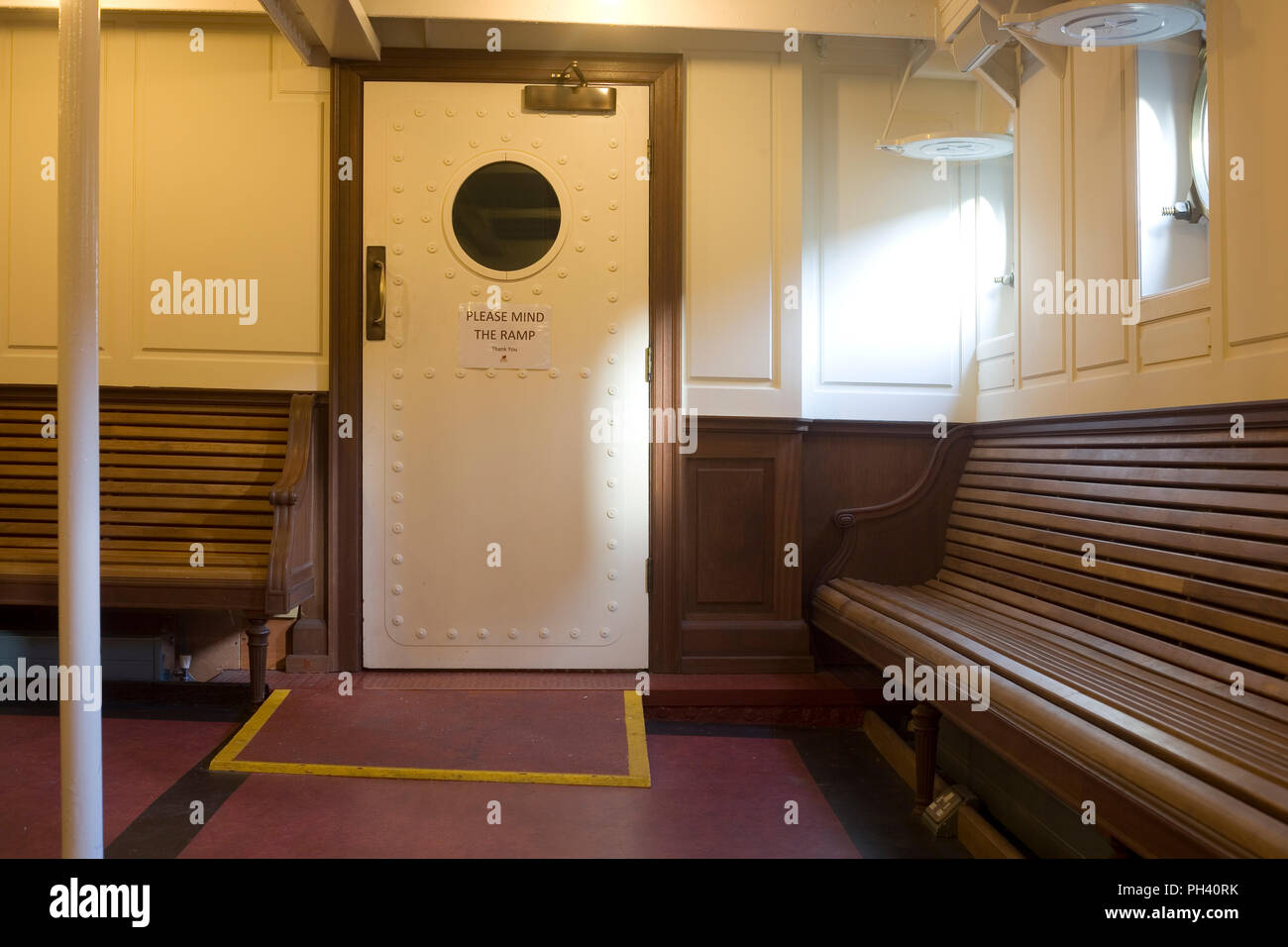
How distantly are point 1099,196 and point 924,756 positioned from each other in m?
2.18

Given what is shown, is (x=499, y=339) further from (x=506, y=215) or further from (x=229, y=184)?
(x=229, y=184)

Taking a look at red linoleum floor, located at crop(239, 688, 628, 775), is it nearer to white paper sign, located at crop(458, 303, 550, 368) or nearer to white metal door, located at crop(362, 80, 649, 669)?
white metal door, located at crop(362, 80, 649, 669)

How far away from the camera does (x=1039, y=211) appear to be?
401 centimetres

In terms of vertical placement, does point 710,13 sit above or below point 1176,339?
above

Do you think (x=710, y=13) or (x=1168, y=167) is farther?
(x=710, y=13)

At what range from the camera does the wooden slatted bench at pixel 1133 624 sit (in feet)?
6.33

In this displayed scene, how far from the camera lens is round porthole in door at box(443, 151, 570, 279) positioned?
4.30 metres

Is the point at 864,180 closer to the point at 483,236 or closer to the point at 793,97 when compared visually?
the point at 793,97

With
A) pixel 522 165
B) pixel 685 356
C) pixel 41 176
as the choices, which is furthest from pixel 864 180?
pixel 41 176

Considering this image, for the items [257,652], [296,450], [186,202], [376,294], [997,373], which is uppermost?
[186,202]

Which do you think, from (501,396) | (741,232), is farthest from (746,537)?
(741,232)

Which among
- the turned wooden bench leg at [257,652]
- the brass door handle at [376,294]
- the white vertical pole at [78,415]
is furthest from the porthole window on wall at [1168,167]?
the turned wooden bench leg at [257,652]

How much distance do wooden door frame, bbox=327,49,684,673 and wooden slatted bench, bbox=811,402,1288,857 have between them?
86 cm

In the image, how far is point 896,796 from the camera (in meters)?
3.47
